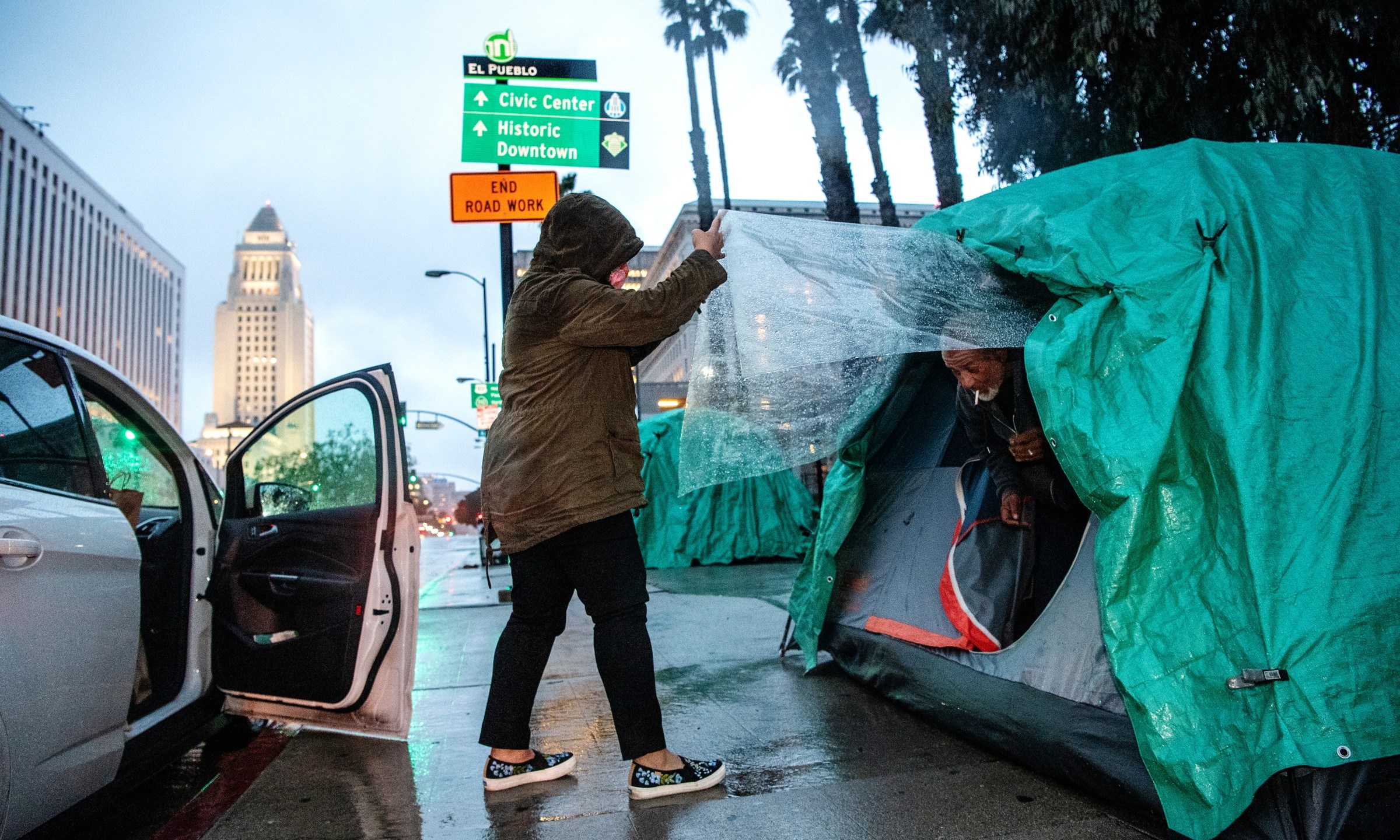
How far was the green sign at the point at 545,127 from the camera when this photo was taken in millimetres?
6711

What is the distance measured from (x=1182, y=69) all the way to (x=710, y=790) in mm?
8154

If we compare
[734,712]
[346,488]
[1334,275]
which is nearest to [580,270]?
[346,488]

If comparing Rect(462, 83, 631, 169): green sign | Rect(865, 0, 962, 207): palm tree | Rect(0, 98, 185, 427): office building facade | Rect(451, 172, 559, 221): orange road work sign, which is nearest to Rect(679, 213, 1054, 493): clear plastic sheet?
Rect(451, 172, 559, 221): orange road work sign

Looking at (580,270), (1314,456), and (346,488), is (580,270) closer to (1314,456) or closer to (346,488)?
(346,488)

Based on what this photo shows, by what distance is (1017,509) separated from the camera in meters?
3.08

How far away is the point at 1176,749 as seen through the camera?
208cm

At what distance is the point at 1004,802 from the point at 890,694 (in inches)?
39.9

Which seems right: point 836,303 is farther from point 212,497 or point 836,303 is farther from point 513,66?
point 513,66

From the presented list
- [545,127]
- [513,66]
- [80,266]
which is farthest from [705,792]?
[80,266]

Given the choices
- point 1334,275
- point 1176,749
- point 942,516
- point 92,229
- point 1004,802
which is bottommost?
point 1004,802

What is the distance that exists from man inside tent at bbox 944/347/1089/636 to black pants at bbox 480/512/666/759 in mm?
1386

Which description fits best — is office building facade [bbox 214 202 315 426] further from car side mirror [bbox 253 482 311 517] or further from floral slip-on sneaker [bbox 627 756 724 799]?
floral slip-on sneaker [bbox 627 756 724 799]

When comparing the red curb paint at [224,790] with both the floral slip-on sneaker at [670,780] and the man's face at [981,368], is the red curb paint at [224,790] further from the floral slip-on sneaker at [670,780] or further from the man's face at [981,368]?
the man's face at [981,368]

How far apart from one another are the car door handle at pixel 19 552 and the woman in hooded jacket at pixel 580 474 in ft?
3.75
